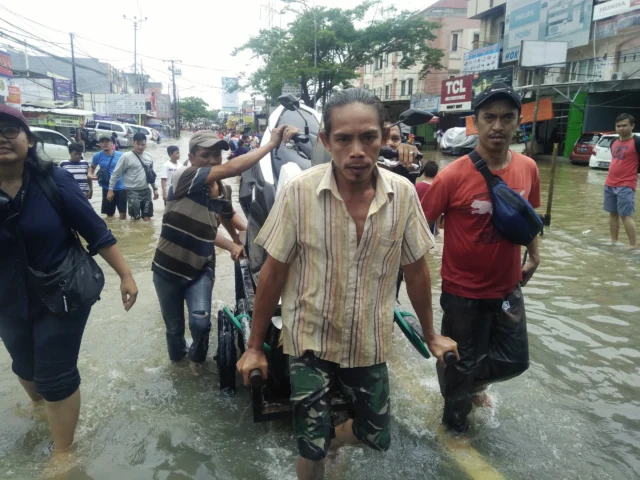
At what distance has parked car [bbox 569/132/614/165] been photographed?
21.1m

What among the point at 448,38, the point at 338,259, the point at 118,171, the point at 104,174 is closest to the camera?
the point at 338,259

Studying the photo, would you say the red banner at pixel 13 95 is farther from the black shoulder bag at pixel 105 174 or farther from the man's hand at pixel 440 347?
the man's hand at pixel 440 347

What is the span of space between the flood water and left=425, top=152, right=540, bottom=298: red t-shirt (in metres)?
0.99

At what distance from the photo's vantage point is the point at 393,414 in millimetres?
3311

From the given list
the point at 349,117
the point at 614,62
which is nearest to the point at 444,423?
the point at 349,117

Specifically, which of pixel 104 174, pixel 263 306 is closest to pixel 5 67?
pixel 104 174

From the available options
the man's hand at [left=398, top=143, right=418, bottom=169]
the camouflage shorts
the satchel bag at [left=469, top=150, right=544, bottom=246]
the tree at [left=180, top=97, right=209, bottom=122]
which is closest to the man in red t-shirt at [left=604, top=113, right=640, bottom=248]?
the man's hand at [left=398, top=143, right=418, bottom=169]

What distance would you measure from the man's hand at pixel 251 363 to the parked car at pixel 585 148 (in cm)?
2214

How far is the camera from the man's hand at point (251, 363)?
206 centimetres

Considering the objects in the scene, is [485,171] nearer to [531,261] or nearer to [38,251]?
[531,261]

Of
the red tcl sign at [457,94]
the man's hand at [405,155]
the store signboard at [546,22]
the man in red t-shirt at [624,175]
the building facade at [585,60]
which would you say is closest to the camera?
the man's hand at [405,155]

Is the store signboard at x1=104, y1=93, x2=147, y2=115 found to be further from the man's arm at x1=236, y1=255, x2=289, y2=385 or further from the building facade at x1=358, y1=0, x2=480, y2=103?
the man's arm at x1=236, y1=255, x2=289, y2=385

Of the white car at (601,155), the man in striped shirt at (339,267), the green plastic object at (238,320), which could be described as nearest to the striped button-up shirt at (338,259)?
the man in striped shirt at (339,267)

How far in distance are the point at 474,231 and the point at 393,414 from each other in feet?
4.48
